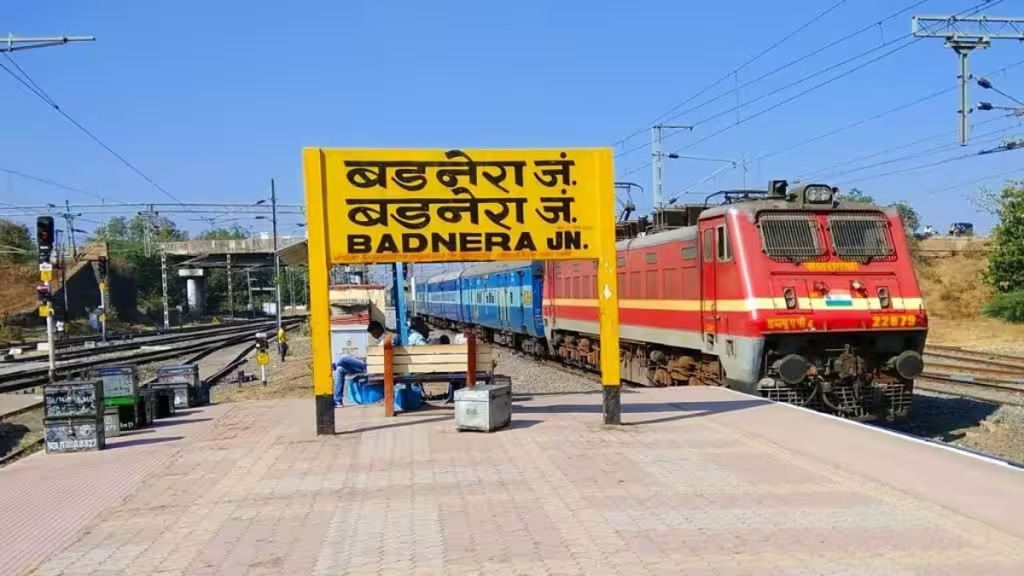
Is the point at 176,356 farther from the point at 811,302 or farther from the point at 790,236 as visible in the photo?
the point at 811,302

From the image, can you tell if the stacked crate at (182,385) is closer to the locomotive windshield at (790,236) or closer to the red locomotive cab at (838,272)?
the red locomotive cab at (838,272)

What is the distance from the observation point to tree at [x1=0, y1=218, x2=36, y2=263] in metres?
61.7

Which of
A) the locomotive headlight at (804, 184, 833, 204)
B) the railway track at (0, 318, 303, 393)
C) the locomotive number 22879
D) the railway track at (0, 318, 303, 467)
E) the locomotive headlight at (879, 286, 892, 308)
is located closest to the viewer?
the locomotive number 22879

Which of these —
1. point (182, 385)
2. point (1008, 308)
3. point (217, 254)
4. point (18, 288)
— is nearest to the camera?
point (182, 385)

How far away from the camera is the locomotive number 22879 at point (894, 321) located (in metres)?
11.2

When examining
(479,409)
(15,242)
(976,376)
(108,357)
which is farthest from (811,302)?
(15,242)

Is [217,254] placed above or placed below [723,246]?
above

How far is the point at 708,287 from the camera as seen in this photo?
39.9 ft

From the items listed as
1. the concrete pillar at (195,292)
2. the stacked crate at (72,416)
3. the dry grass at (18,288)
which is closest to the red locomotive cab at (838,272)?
the stacked crate at (72,416)

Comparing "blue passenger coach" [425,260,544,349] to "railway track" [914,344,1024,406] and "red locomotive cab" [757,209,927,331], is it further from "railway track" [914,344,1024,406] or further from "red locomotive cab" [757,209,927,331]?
"railway track" [914,344,1024,406]

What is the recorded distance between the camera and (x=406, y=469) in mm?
7910

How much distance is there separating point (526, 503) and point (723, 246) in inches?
243

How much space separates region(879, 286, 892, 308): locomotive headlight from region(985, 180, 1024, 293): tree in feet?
100

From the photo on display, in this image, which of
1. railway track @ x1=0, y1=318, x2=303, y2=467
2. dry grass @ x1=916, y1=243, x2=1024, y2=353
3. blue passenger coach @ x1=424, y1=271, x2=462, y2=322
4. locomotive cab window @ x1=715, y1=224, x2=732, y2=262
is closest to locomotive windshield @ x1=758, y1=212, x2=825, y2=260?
locomotive cab window @ x1=715, y1=224, x2=732, y2=262
